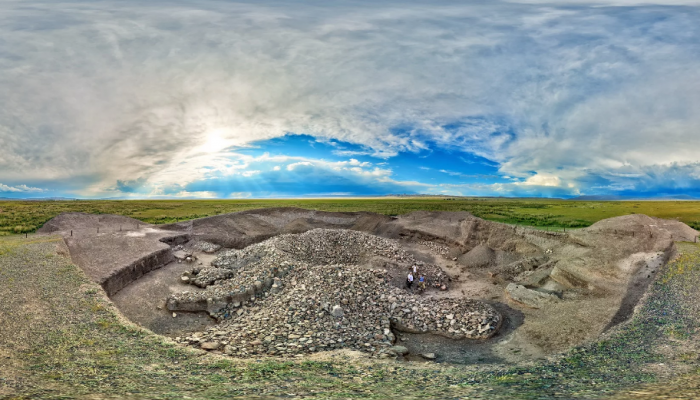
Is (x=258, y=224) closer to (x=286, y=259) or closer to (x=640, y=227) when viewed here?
(x=286, y=259)

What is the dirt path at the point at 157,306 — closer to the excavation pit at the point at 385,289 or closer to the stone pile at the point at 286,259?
the excavation pit at the point at 385,289

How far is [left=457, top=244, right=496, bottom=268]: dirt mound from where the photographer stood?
23708 millimetres

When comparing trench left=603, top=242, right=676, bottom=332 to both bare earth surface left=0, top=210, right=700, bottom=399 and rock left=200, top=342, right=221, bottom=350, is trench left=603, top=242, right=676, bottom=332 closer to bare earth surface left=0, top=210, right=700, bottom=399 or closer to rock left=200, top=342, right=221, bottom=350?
bare earth surface left=0, top=210, right=700, bottom=399

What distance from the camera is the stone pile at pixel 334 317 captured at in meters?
10.6

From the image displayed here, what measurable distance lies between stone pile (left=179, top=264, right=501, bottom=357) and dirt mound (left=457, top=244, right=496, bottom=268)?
32.6 feet

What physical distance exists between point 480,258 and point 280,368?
769 inches

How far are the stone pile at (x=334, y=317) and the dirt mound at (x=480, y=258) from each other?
32.6ft

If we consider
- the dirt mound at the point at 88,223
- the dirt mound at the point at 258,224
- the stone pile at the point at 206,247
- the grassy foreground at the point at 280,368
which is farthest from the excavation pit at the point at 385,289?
the grassy foreground at the point at 280,368

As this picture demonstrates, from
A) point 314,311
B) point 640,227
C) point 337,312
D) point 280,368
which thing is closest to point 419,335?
point 337,312

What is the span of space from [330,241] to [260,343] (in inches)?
542

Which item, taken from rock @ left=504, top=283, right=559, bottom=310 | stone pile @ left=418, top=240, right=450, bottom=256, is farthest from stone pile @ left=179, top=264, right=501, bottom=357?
stone pile @ left=418, top=240, right=450, bottom=256

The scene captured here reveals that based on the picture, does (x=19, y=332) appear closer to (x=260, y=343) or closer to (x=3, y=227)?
(x=260, y=343)

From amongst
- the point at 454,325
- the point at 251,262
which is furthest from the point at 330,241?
the point at 454,325

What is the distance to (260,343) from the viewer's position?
1034 cm
